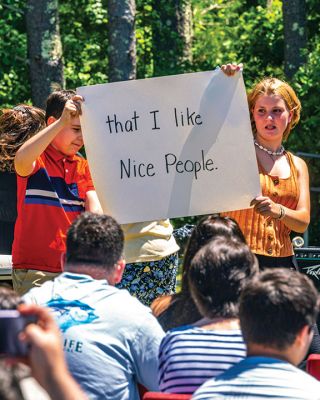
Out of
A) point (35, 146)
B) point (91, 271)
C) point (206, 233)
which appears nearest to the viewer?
point (91, 271)

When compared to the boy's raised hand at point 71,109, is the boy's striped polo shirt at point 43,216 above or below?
below

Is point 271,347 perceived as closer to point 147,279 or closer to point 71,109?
point 71,109

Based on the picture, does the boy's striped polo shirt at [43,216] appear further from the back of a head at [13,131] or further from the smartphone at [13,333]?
the smartphone at [13,333]

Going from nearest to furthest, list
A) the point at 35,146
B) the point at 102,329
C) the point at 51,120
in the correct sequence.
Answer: the point at 102,329
the point at 35,146
the point at 51,120

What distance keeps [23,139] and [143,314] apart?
6.08 feet

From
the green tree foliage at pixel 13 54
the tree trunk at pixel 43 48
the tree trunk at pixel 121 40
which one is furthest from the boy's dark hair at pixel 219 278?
the green tree foliage at pixel 13 54

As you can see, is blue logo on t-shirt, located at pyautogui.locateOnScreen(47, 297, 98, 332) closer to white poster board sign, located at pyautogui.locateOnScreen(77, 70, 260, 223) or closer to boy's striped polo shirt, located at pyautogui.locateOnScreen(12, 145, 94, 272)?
boy's striped polo shirt, located at pyautogui.locateOnScreen(12, 145, 94, 272)

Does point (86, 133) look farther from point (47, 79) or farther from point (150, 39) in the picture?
point (150, 39)

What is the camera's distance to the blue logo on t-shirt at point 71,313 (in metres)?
3.96

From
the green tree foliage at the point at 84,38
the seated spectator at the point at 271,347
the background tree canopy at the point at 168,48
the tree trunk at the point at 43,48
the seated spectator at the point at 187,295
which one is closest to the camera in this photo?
the seated spectator at the point at 271,347

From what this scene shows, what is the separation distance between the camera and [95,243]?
13.3 ft

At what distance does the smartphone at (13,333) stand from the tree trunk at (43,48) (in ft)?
33.5

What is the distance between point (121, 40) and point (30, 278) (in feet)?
26.5

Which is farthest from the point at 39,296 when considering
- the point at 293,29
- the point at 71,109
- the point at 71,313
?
the point at 293,29
